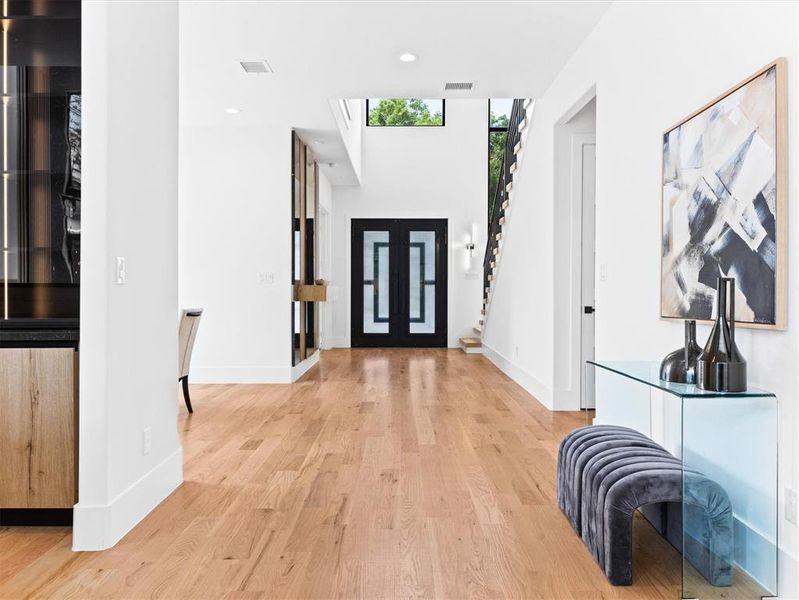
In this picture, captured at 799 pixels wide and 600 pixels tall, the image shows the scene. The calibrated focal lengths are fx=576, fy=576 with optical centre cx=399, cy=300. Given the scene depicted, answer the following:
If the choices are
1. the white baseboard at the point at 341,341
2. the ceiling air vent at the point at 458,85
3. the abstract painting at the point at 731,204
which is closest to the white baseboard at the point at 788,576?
the abstract painting at the point at 731,204

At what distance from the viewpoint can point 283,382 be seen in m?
6.19

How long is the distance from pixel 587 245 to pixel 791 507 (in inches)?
126

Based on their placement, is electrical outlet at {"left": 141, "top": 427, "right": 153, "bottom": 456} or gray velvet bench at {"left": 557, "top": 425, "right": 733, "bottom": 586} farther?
electrical outlet at {"left": 141, "top": 427, "right": 153, "bottom": 456}

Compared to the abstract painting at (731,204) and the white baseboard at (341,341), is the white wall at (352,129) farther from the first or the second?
the abstract painting at (731,204)

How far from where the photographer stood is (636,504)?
1.94 m

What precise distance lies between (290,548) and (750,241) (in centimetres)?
200

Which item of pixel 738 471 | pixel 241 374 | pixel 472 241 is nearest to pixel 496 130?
pixel 472 241

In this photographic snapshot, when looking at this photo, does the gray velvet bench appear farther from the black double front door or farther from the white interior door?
the black double front door

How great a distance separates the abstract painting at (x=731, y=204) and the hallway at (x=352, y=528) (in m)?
1.00

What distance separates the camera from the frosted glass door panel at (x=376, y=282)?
32.5 feet

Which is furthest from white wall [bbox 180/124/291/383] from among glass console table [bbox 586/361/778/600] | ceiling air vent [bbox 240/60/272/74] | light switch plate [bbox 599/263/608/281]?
glass console table [bbox 586/361/778/600]

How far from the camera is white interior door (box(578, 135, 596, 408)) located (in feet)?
15.6

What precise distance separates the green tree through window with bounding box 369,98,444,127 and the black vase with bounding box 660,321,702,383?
8.68 meters

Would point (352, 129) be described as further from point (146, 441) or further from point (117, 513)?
point (117, 513)
